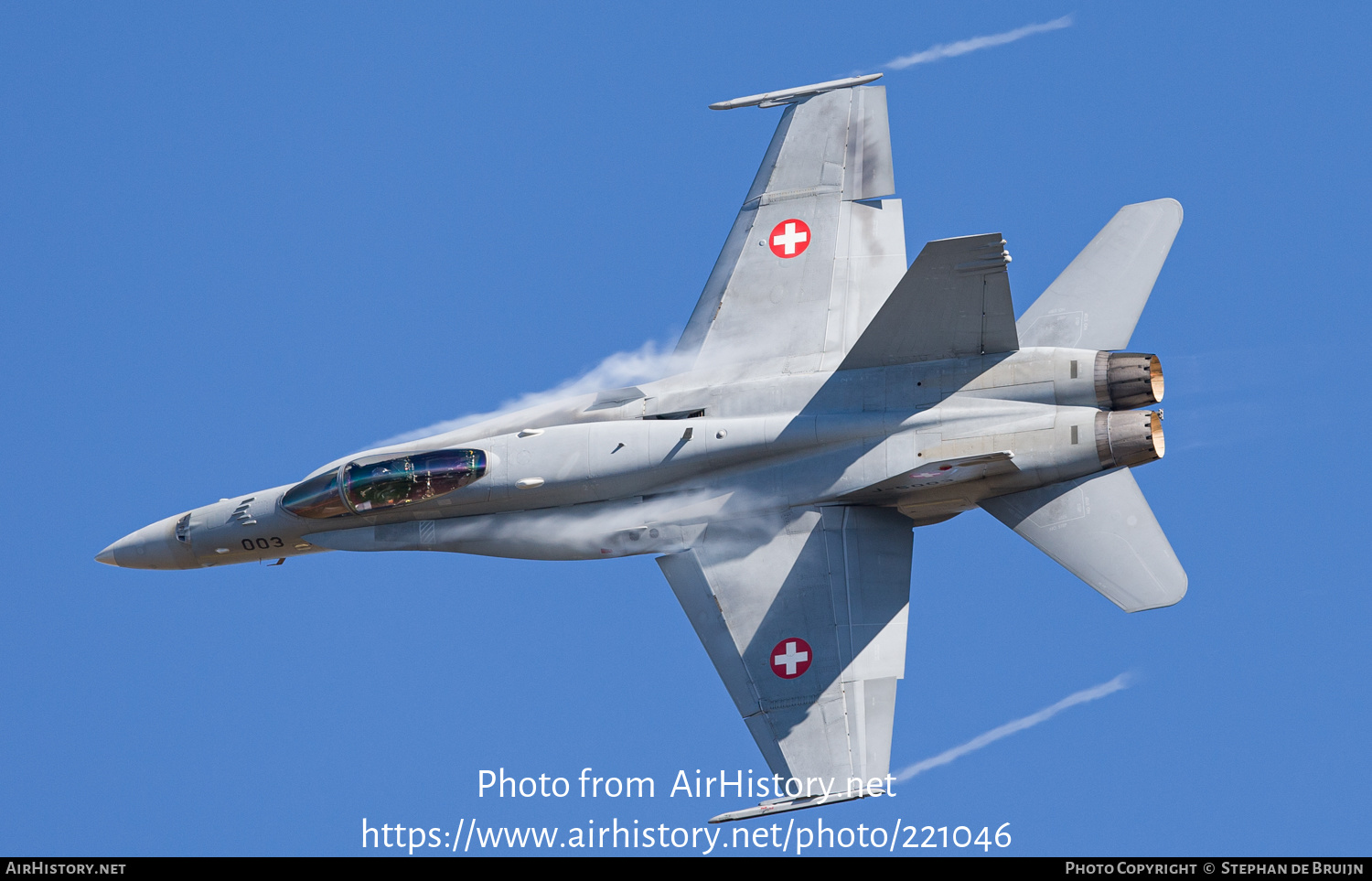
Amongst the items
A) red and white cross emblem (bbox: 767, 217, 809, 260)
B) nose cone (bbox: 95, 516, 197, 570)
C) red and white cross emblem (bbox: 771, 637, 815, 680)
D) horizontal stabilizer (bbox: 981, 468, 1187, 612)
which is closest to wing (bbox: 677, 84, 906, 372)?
red and white cross emblem (bbox: 767, 217, 809, 260)

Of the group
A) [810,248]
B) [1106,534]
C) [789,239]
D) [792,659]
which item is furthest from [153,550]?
[1106,534]

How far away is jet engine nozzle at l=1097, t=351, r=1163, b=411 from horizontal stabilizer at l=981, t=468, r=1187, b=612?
30.8 inches

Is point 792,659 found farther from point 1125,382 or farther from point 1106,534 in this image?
point 1125,382

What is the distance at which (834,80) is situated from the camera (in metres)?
23.4

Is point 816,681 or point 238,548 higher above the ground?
point 238,548

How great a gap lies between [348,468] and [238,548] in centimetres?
212

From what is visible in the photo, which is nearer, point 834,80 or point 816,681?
point 816,681

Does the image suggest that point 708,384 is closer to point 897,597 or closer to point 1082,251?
point 897,597

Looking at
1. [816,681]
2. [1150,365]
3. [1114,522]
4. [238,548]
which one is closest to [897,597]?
[816,681]

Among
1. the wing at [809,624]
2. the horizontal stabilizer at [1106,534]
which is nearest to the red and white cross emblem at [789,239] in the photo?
the wing at [809,624]

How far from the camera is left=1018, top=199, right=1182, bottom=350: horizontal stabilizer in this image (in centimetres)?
2020

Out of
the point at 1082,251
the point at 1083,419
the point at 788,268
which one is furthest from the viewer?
the point at 788,268

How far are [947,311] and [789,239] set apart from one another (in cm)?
359

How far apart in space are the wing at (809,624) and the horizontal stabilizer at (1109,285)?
2944 mm
